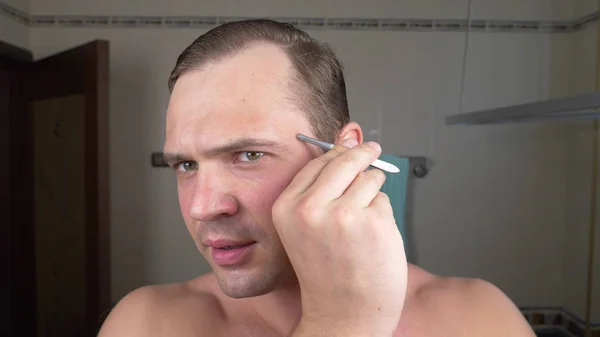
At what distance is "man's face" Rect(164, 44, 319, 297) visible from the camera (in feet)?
2.03

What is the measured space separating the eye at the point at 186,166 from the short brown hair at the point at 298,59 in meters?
0.15

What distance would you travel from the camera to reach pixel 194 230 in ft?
2.21

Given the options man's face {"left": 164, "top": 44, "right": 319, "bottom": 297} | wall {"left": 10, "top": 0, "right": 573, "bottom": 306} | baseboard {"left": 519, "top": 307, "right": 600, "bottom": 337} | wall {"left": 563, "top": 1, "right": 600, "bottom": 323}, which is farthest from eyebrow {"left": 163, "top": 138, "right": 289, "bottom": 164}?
baseboard {"left": 519, "top": 307, "right": 600, "bottom": 337}

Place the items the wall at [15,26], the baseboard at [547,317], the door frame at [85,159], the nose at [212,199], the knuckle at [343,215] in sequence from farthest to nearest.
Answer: the baseboard at [547,317] → the wall at [15,26] → the door frame at [85,159] → the nose at [212,199] → the knuckle at [343,215]

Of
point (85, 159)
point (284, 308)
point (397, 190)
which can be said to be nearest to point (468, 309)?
point (284, 308)

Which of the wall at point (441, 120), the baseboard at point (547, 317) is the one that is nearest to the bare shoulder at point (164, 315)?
the wall at point (441, 120)

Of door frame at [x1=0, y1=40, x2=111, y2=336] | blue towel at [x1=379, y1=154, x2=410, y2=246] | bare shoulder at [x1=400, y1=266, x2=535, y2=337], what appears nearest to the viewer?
bare shoulder at [x1=400, y1=266, x2=535, y2=337]

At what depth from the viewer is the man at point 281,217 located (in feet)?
1.61

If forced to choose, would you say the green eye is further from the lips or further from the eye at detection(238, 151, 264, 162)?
the lips

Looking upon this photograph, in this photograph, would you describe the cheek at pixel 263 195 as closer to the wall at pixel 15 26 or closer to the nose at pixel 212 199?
the nose at pixel 212 199

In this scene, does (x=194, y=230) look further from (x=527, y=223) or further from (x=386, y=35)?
(x=527, y=223)

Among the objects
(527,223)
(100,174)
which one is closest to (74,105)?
(100,174)

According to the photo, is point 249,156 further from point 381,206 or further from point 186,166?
point 381,206

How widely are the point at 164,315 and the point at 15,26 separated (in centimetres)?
162
